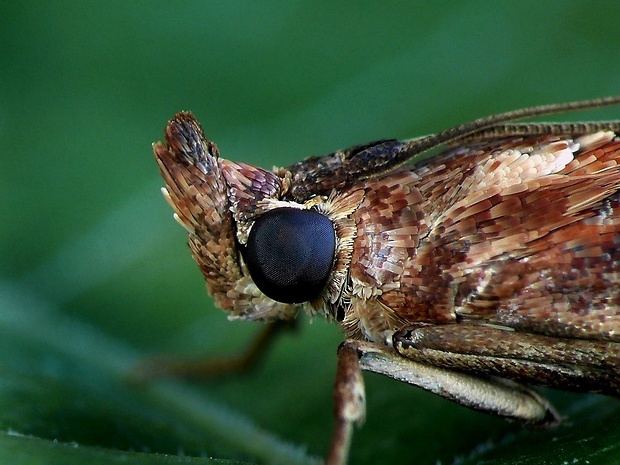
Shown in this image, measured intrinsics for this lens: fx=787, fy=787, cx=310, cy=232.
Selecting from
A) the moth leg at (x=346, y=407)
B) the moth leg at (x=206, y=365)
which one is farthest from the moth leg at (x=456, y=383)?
the moth leg at (x=206, y=365)

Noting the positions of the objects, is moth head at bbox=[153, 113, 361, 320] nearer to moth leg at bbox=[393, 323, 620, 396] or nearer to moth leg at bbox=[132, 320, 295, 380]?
moth leg at bbox=[393, 323, 620, 396]

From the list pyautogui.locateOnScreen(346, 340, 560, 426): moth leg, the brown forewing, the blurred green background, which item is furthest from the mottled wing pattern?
the blurred green background

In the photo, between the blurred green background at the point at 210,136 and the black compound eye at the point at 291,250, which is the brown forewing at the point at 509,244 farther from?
the blurred green background at the point at 210,136

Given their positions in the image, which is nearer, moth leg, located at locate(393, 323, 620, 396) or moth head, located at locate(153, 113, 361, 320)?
moth leg, located at locate(393, 323, 620, 396)

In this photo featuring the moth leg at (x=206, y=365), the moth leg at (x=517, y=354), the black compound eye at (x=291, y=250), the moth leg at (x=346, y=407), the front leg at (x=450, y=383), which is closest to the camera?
the moth leg at (x=346, y=407)

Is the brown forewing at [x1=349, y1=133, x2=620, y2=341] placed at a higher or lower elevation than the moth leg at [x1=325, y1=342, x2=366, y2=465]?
higher

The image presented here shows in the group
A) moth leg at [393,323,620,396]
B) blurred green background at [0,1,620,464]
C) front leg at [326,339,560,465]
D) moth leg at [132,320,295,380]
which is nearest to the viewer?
front leg at [326,339,560,465]

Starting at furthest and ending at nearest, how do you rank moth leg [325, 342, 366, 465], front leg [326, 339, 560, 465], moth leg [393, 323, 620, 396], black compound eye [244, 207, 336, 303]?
black compound eye [244, 207, 336, 303], moth leg [393, 323, 620, 396], front leg [326, 339, 560, 465], moth leg [325, 342, 366, 465]
